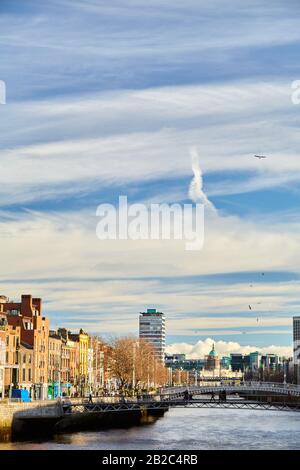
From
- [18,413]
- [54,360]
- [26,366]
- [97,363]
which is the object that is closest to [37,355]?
[26,366]

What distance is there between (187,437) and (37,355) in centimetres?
4232

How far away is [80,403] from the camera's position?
309ft

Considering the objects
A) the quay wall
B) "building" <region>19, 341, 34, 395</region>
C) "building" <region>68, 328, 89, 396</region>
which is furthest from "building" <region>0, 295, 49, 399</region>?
"building" <region>68, 328, 89, 396</region>

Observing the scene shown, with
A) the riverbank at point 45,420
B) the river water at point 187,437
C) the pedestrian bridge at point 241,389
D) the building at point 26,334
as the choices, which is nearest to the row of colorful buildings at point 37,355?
the building at point 26,334

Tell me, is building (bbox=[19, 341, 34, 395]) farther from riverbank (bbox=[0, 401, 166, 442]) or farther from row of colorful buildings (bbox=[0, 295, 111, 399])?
riverbank (bbox=[0, 401, 166, 442])

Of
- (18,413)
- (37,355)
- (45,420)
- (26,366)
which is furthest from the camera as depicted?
(37,355)

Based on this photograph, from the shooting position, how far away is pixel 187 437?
259 ft

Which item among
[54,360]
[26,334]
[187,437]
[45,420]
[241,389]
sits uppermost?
[26,334]

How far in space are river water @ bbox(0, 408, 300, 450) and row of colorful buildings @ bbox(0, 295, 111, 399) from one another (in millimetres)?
15796

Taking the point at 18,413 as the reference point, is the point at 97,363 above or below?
above

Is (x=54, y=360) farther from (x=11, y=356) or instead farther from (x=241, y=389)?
(x=241, y=389)
